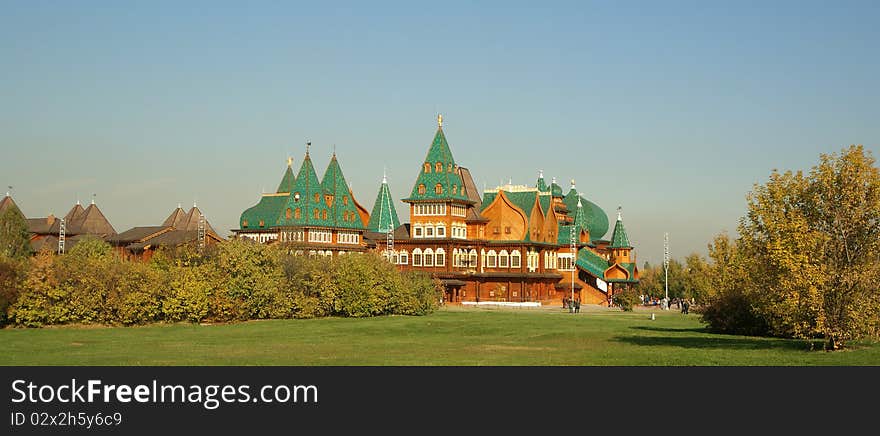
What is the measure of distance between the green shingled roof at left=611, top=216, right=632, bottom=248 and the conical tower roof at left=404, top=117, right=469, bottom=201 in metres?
27.4

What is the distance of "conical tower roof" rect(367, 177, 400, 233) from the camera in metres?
116

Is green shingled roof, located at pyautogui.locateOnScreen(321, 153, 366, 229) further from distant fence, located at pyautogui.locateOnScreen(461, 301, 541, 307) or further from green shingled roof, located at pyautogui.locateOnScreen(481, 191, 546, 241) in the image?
distant fence, located at pyautogui.locateOnScreen(461, 301, 541, 307)

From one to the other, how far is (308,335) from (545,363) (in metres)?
16.2

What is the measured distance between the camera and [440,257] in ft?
289

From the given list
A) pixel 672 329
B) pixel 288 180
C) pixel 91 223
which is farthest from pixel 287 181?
pixel 672 329

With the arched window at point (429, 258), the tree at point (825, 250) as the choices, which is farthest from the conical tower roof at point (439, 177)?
the tree at point (825, 250)

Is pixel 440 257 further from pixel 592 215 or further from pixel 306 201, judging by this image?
pixel 592 215

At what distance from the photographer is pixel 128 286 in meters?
47.8

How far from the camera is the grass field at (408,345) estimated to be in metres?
29.4

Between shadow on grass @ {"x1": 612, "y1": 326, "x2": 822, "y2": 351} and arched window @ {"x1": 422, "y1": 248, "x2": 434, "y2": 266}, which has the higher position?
arched window @ {"x1": 422, "y1": 248, "x2": 434, "y2": 266}

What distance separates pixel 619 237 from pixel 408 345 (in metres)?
76.8

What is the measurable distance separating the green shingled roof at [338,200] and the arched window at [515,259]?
19418mm

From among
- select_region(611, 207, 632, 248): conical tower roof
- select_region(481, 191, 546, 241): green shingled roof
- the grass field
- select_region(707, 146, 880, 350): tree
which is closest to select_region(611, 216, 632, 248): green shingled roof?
select_region(611, 207, 632, 248): conical tower roof
